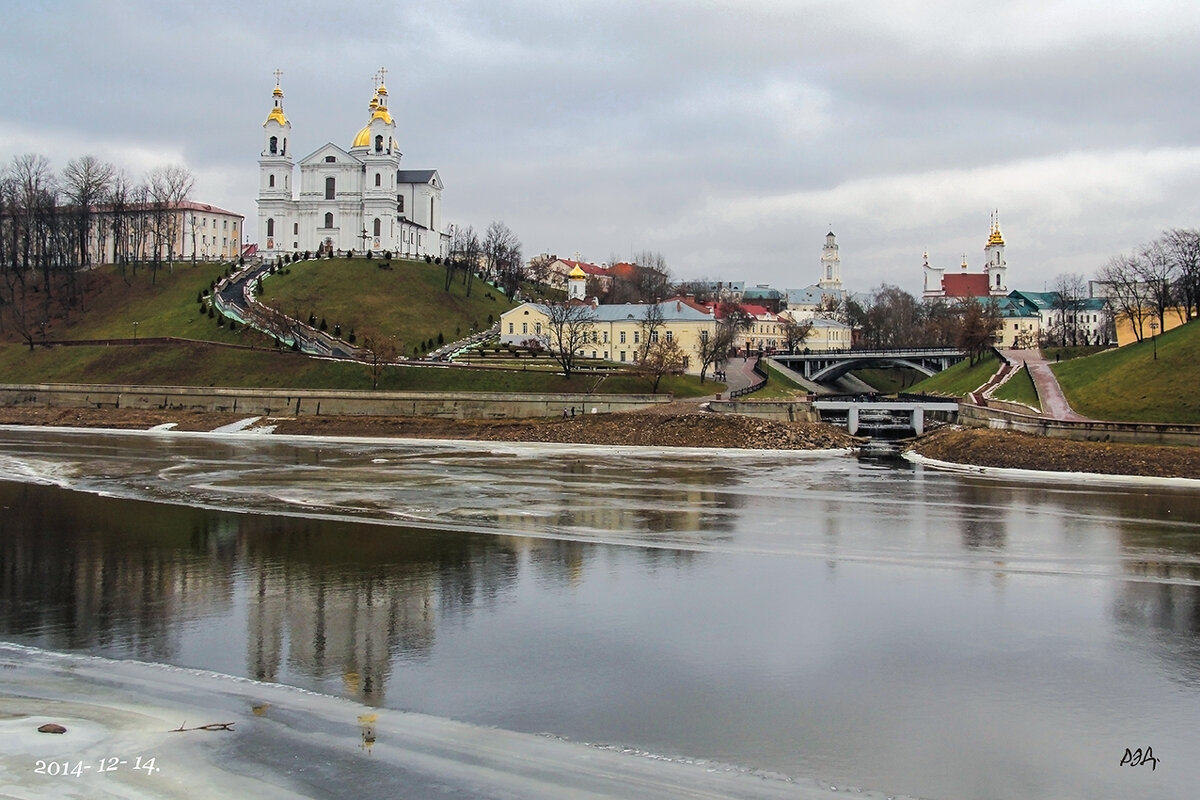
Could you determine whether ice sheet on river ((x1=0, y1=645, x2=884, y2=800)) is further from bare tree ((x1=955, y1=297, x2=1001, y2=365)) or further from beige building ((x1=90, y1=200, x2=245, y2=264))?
beige building ((x1=90, y1=200, x2=245, y2=264))

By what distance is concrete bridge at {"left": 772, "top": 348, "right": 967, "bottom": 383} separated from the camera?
87938 millimetres

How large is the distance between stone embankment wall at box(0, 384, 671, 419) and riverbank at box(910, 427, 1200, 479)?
68.8ft

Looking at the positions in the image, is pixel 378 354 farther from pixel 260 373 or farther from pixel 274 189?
pixel 274 189

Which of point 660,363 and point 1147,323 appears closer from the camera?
point 660,363

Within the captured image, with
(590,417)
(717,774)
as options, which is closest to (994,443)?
(590,417)

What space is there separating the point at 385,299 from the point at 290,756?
82.2 m

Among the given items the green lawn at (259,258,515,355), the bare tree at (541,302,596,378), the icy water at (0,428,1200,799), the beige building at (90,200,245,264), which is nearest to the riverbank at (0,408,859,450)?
the icy water at (0,428,1200,799)

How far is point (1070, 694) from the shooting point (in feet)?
52.3

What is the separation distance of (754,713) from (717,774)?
2.24 metres

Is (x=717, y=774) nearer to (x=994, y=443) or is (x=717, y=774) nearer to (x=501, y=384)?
(x=994, y=443)

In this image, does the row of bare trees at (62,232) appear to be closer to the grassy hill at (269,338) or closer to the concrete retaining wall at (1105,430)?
the grassy hill at (269,338)

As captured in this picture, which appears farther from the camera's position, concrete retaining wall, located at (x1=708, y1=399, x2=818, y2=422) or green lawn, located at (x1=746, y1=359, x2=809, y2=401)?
green lawn, located at (x1=746, y1=359, x2=809, y2=401)

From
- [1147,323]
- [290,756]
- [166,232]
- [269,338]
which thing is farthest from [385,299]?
[290,756]

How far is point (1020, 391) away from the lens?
62.9 metres
